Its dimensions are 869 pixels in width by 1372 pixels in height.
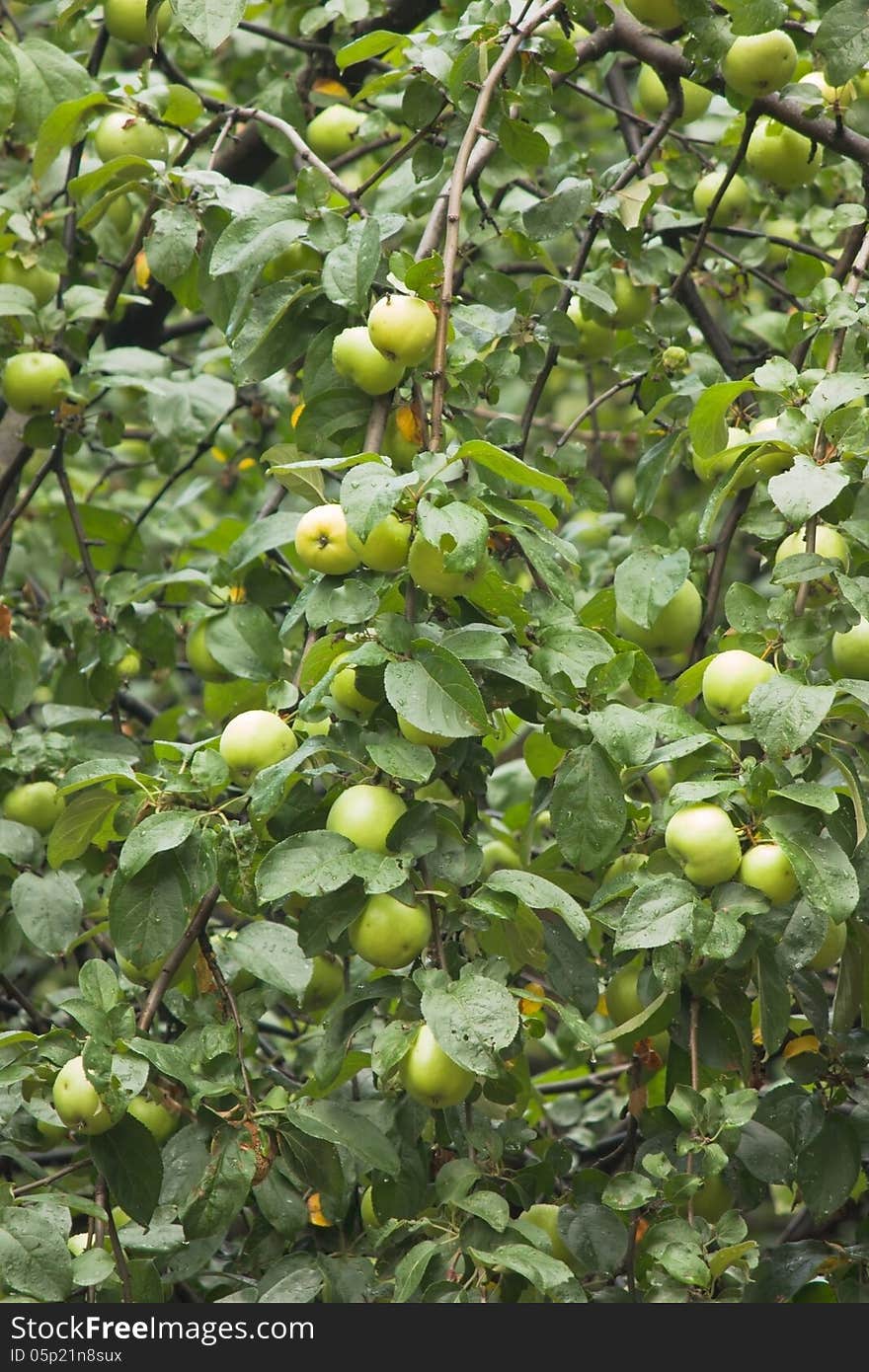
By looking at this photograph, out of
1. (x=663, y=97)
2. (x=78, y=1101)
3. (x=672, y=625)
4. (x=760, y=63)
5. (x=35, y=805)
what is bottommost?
(x=35, y=805)

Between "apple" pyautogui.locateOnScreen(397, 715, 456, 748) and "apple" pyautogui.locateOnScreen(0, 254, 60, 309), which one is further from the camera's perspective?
"apple" pyautogui.locateOnScreen(0, 254, 60, 309)

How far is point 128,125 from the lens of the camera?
1.78 meters

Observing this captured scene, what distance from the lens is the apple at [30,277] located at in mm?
1870

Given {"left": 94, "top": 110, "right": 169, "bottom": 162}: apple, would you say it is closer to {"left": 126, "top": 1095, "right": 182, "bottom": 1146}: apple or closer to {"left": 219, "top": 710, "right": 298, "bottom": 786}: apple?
{"left": 219, "top": 710, "right": 298, "bottom": 786}: apple

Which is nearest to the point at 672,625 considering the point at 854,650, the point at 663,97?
the point at 854,650

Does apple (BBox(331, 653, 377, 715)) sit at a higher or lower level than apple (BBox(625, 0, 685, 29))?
lower

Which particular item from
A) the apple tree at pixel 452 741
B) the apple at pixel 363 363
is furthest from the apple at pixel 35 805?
the apple at pixel 363 363

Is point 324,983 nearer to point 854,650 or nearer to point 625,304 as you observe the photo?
point 854,650

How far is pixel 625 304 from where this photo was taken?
1872 mm

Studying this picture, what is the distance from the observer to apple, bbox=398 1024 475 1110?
1153mm

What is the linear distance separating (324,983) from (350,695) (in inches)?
21.8

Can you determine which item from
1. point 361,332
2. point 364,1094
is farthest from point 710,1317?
point 361,332

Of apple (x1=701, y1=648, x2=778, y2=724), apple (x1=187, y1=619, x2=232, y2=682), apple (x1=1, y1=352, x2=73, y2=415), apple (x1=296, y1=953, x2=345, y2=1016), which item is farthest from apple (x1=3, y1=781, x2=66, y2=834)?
apple (x1=701, y1=648, x2=778, y2=724)

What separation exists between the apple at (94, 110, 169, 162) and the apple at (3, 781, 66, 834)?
2.48ft
